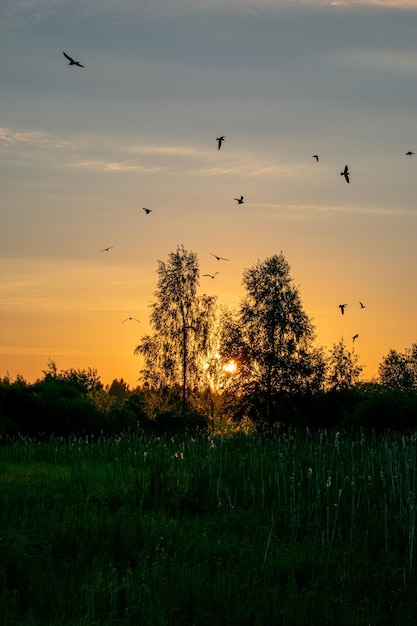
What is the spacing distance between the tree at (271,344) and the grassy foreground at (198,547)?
63.3 feet

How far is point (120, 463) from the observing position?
1814cm

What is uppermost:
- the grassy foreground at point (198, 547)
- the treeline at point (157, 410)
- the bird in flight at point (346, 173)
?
the bird in flight at point (346, 173)

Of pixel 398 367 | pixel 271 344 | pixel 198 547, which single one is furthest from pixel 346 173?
pixel 398 367

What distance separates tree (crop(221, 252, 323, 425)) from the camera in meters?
37.8

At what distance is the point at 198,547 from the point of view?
11617mm

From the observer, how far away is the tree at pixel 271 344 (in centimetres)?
3784

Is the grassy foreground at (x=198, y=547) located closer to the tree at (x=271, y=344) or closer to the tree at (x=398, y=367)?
the tree at (x=271, y=344)

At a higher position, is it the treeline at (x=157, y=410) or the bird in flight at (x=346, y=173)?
the bird in flight at (x=346, y=173)

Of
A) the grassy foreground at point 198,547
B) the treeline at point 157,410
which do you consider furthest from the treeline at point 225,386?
the grassy foreground at point 198,547

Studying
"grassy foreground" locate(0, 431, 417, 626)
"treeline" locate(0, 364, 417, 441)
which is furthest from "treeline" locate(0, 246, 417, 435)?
"grassy foreground" locate(0, 431, 417, 626)

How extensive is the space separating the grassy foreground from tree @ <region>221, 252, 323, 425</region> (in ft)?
63.3

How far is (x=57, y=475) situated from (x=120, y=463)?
5.08 ft

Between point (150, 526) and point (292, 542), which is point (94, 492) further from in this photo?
point (292, 542)

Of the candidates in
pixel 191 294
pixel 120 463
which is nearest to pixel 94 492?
pixel 120 463
